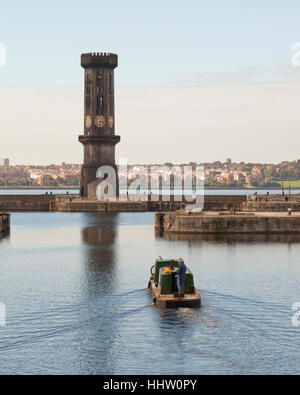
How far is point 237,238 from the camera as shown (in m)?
73.6

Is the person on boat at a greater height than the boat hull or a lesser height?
greater

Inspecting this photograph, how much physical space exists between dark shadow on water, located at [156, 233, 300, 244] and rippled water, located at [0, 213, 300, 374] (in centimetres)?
331

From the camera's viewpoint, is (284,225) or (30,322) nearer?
(30,322)

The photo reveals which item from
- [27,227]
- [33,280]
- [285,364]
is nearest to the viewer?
[285,364]

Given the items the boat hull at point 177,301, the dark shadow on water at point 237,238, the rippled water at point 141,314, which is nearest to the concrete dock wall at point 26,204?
the dark shadow on water at point 237,238

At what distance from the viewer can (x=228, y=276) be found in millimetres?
49688

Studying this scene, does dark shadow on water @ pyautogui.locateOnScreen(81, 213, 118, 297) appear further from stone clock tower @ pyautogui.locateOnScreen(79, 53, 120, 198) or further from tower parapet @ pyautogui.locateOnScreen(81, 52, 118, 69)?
tower parapet @ pyautogui.locateOnScreen(81, 52, 118, 69)

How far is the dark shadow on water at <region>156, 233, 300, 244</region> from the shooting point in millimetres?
71438

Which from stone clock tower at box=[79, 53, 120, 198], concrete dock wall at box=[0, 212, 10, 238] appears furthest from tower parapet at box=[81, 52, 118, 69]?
concrete dock wall at box=[0, 212, 10, 238]

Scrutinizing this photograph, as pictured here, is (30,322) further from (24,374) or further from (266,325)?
(266,325)

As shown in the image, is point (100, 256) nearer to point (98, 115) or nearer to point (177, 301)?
point (177, 301)

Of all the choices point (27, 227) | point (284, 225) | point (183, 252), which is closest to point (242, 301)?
point (183, 252)

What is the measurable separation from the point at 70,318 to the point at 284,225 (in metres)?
45.1

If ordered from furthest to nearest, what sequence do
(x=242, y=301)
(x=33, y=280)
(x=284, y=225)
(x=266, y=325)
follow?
(x=284, y=225) < (x=33, y=280) < (x=242, y=301) < (x=266, y=325)
